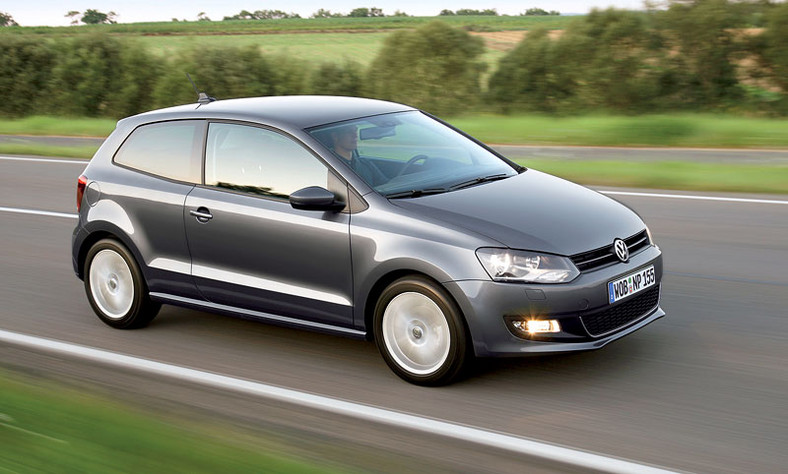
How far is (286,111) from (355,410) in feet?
6.99

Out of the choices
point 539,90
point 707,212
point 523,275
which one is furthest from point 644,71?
point 523,275

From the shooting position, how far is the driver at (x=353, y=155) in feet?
19.5

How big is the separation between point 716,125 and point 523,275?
1132 cm

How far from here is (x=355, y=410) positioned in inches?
209

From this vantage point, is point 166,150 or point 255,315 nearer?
point 255,315

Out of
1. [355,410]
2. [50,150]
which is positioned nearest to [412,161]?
[355,410]

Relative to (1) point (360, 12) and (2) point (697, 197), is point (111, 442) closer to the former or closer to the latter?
(2) point (697, 197)

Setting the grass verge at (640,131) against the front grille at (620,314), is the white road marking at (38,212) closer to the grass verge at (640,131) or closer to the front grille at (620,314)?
the grass verge at (640,131)

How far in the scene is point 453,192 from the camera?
593cm

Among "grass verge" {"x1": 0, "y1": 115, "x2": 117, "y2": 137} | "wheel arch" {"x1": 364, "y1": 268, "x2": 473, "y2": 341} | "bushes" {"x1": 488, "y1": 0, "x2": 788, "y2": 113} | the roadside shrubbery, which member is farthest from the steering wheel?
"bushes" {"x1": 488, "y1": 0, "x2": 788, "y2": 113}

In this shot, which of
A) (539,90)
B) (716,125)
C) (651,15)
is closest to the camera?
(716,125)

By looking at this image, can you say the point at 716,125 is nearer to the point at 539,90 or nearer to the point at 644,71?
the point at 644,71

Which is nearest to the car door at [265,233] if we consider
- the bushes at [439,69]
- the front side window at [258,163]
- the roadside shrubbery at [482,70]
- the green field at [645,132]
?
the front side window at [258,163]

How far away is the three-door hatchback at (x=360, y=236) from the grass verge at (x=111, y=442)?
119cm
